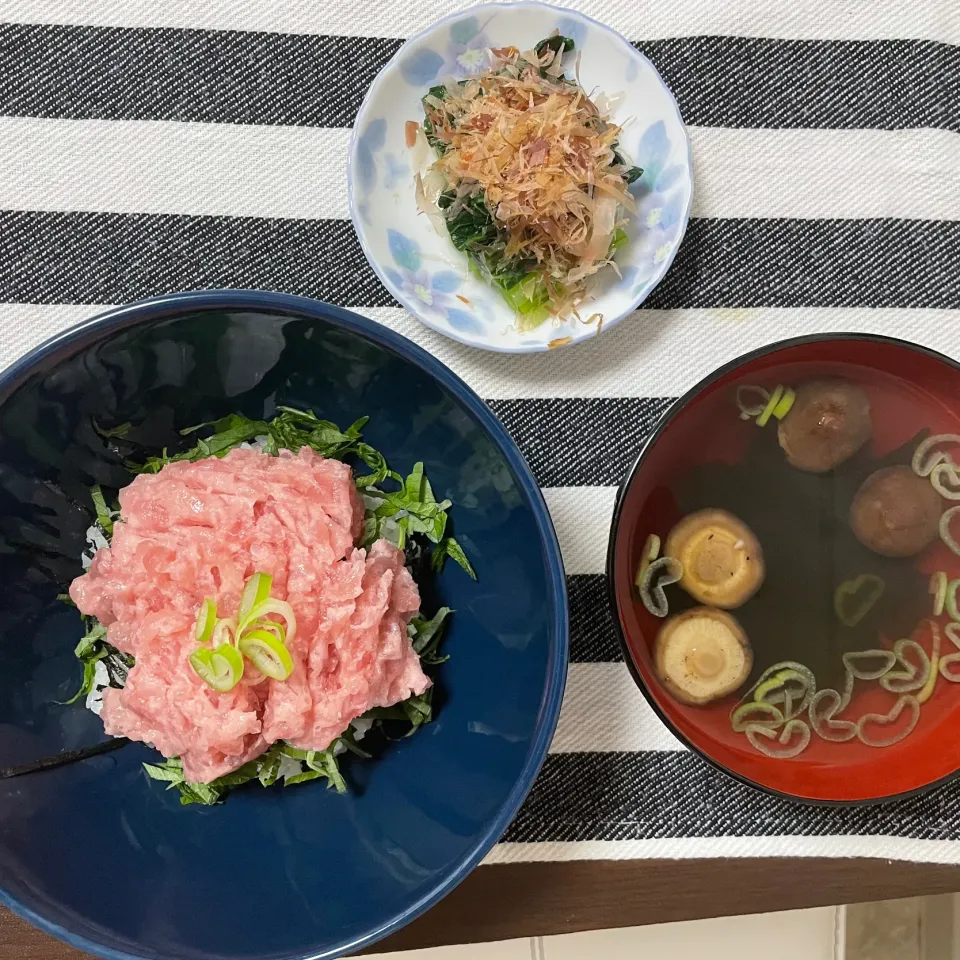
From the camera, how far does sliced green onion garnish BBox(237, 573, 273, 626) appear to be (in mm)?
750

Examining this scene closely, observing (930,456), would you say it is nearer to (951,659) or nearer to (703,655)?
(951,659)

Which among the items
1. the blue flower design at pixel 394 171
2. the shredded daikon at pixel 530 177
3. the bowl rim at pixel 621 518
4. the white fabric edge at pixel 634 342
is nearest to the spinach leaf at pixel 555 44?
the shredded daikon at pixel 530 177

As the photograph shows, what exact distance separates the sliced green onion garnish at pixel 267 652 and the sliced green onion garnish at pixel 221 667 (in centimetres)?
1

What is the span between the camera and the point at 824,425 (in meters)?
0.99

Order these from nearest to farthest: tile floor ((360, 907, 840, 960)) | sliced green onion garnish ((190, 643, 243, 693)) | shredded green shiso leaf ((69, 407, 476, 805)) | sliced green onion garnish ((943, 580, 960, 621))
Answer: sliced green onion garnish ((190, 643, 243, 693)) → shredded green shiso leaf ((69, 407, 476, 805)) → sliced green onion garnish ((943, 580, 960, 621)) → tile floor ((360, 907, 840, 960))

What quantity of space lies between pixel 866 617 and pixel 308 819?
688 millimetres

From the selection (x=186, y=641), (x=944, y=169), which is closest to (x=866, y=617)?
(x=944, y=169)

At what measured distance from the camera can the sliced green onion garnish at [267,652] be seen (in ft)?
2.44

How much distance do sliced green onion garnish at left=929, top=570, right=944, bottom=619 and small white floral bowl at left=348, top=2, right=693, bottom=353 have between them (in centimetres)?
49

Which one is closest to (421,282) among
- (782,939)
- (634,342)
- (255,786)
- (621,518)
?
(634,342)

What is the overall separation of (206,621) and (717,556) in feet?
1.90

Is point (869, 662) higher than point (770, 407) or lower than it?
lower

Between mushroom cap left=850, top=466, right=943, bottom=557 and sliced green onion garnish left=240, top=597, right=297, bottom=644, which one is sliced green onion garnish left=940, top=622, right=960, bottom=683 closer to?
mushroom cap left=850, top=466, right=943, bottom=557

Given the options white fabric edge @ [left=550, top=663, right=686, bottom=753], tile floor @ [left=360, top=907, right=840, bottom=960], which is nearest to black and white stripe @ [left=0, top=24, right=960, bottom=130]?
white fabric edge @ [left=550, top=663, right=686, bottom=753]
